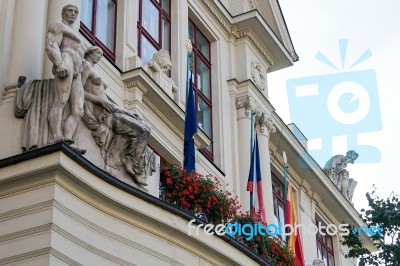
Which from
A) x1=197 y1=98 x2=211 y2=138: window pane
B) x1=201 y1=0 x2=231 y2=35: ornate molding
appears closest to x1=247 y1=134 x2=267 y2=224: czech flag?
x1=197 y1=98 x2=211 y2=138: window pane

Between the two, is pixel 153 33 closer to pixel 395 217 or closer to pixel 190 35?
pixel 190 35

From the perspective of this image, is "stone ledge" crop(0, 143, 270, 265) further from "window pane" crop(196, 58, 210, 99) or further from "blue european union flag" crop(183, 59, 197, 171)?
"window pane" crop(196, 58, 210, 99)

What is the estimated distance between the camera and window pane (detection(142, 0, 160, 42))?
19.5m

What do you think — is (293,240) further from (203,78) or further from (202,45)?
(202,45)

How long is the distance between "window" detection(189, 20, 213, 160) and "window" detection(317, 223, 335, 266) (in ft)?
23.0

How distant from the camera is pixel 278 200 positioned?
24688 mm

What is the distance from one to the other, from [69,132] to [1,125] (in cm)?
102

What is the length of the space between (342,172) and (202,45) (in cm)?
931

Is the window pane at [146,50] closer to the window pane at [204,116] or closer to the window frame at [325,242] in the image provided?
the window pane at [204,116]

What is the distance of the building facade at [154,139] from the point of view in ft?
40.6

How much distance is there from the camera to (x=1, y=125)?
13461 millimetres

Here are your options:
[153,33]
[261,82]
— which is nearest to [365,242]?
[261,82]

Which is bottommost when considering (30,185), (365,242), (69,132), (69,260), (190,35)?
(69,260)

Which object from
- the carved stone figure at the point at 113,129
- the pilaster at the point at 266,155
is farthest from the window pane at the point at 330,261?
the carved stone figure at the point at 113,129
